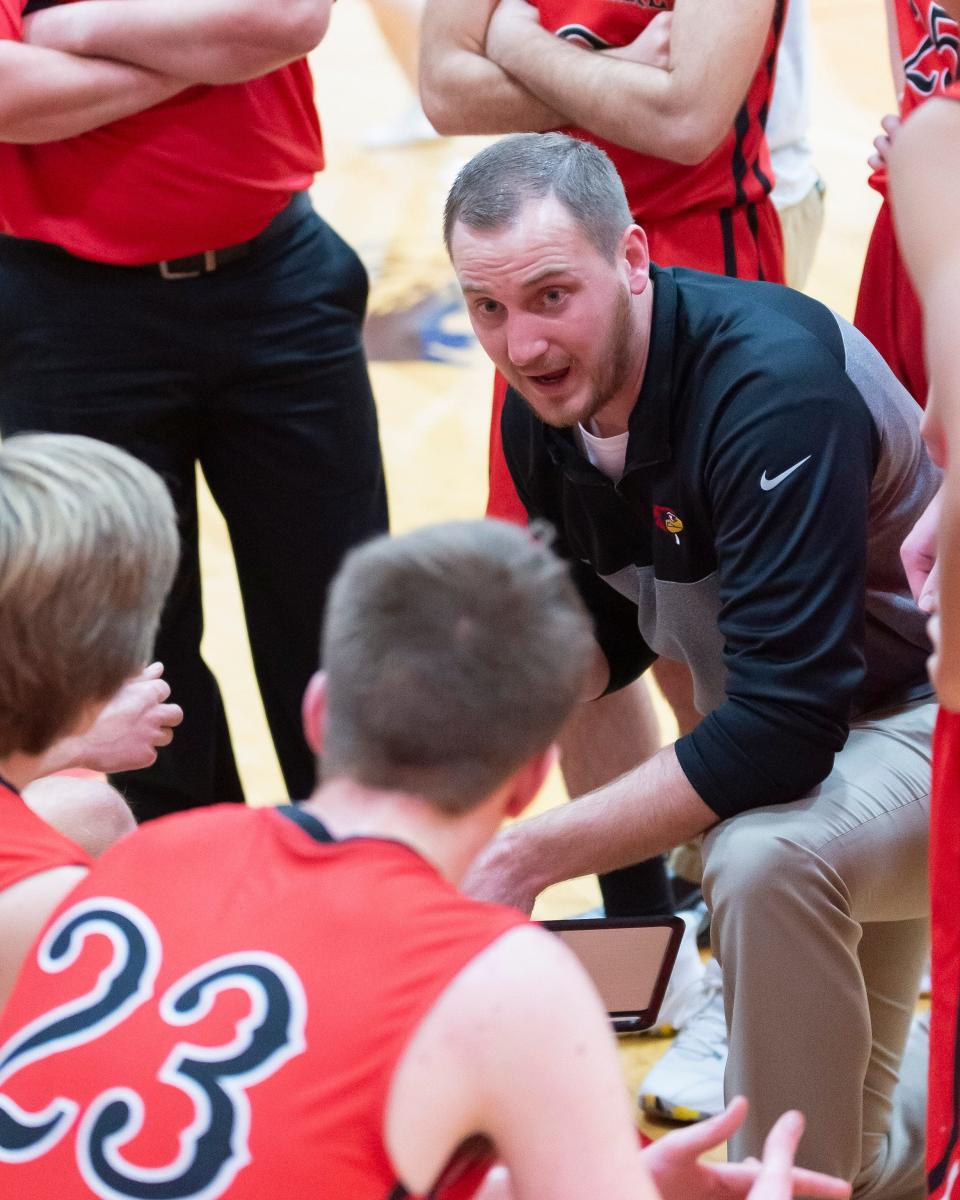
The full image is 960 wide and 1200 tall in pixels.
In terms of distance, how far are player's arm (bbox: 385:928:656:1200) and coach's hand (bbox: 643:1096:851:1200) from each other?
27 cm

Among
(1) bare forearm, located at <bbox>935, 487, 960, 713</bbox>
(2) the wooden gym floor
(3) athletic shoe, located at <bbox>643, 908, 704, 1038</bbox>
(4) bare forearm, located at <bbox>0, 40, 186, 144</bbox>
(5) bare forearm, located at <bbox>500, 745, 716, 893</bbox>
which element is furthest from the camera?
(2) the wooden gym floor

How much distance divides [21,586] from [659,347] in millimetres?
1063

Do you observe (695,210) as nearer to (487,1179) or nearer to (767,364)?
(767,364)

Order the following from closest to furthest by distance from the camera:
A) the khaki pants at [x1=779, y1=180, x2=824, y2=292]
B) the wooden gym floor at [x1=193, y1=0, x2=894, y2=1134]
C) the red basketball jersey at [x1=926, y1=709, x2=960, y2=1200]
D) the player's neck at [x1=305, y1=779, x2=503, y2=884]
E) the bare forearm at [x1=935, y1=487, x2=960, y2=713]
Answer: the player's neck at [x1=305, y1=779, x2=503, y2=884]
the bare forearm at [x1=935, y1=487, x2=960, y2=713]
the red basketball jersey at [x1=926, y1=709, x2=960, y2=1200]
the khaki pants at [x1=779, y1=180, x2=824, y2=292]
the wooden gym floor at [x1=193, y1=0, x2=894, y2=1134]

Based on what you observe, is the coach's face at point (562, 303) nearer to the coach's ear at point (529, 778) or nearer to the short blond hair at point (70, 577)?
the short blond hair at point (70, 577)

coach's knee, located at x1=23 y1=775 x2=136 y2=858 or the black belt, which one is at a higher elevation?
the black belt

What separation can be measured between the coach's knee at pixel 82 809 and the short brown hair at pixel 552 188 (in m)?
0.91

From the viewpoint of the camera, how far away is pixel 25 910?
1.44m

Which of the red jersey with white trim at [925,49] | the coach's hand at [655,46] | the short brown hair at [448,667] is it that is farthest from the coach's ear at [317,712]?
the red jersey with white trim at [925,49]

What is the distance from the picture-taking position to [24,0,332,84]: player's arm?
8.20 ft

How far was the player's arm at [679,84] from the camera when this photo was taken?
2561mm

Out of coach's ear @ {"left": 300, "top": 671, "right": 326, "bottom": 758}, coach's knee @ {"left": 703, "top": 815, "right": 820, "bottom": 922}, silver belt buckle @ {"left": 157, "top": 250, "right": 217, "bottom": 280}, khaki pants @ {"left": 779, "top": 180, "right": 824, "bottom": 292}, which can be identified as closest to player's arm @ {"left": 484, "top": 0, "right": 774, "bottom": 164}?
silver belt buckle @ {"left": 157, "top": 250, "right": 217, "bottom": 280}

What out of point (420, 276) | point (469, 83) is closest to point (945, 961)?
point (469, 83)

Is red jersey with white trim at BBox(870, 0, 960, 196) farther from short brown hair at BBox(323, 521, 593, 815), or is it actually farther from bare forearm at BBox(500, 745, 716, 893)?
short brown hair at BBox(323, 521, 593, 815)
